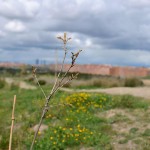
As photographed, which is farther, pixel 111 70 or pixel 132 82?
pixel 111 70

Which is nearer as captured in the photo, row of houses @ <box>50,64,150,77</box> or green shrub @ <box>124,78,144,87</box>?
green shrub @ <box>124,78,144,87</box>

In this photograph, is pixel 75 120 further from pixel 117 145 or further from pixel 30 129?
pixel 117 145

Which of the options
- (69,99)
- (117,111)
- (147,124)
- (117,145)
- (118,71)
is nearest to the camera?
(117,145)

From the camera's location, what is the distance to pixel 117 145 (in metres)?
7.12

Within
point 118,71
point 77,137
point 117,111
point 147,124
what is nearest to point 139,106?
point 117,111

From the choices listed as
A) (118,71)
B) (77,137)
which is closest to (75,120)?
(77,137)

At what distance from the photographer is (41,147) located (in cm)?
734

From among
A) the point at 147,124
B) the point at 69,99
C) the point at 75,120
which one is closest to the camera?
the point at 147,124

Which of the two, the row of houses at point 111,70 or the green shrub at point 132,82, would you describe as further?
the row of houses at point 111,70

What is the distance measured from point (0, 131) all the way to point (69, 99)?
2792 millimetres

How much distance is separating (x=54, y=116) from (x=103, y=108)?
52.6 inches

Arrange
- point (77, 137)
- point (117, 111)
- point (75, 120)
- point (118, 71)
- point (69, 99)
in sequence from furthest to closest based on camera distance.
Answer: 1. point (118, 71)
2. point (69, 99)
3. point (117, 111)
4. point (75, 120)
5. point (77, 137)

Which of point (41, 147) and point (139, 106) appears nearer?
point (41, 147)

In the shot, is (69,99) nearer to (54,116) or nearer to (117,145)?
(54,116)
